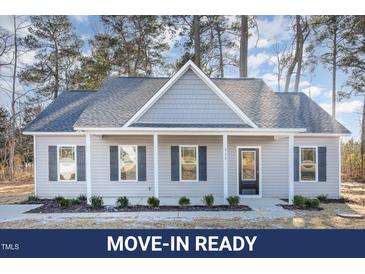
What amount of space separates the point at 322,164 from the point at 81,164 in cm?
843

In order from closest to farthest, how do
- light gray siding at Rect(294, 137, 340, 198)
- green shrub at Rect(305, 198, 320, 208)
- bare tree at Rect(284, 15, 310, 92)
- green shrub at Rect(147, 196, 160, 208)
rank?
green shrub at Rect(147, 196, 160, 208) < green shrub at Rect(305, 198, 320, 208) < bare tree at Rect(284, 15, 310, 92) < light gray siding at Rect(294, 137, 340, 198)

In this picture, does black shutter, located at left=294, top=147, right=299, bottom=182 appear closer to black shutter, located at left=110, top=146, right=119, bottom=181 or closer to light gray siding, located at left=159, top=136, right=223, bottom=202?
light gray siding, located at left=159, top=136, right=223, bottom=202

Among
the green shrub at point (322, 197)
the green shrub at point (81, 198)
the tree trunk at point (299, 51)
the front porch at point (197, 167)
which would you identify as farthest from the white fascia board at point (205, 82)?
the green shrub at point (322, 197)

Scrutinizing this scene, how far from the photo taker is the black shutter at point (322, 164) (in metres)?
8.86

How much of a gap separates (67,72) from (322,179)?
37.8 feet

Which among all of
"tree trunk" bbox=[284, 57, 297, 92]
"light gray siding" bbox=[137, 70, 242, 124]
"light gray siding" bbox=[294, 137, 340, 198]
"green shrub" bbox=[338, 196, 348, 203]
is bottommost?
"green shrub" bbox=[338, 196, 348, 203]

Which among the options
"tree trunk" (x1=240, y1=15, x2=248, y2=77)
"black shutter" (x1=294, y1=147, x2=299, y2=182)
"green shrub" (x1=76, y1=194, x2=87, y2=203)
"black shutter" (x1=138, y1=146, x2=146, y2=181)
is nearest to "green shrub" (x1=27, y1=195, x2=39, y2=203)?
"green shrub" (x1=76, y1=194, x2=87, y2=203)

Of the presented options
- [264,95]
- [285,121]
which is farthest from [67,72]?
[285,121]

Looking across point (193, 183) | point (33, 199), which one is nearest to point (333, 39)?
point (193, 183)

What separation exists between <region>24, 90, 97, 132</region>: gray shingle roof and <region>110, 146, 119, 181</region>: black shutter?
1627 mm

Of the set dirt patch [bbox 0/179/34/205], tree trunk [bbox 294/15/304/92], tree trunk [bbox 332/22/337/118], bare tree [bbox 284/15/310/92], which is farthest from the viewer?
tree trunk [bbox 332/22/337/118]

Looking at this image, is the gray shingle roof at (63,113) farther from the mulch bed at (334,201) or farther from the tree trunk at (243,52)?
the mulch bed at (334,201)

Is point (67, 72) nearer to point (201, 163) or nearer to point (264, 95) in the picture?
point (201, 163)

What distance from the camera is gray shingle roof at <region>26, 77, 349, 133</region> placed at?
816 cm
